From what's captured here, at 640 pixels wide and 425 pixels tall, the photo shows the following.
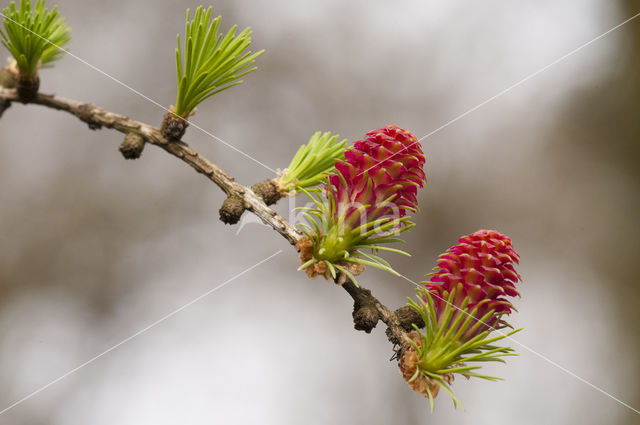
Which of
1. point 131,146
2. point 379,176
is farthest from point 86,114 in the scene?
point 379,176

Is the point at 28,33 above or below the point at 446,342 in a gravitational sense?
above

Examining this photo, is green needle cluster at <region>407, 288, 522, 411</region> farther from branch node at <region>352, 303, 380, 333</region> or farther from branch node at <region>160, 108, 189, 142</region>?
branch node at <region>160, 108, 189, 142</region>

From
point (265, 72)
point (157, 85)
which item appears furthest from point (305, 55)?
point (157, 85)

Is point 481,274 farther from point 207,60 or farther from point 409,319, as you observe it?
point 207,60

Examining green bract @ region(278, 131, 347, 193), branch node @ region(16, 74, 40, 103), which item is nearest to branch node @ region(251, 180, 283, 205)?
green bract @ region(278, 131, 347, 193)

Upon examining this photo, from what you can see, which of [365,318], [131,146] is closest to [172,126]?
Answer: [131,146]
